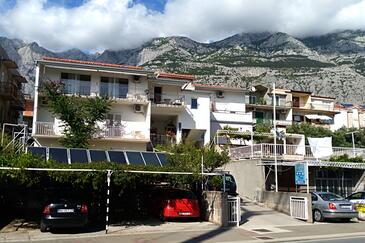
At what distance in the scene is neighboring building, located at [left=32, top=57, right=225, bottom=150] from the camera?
35156 millimetres

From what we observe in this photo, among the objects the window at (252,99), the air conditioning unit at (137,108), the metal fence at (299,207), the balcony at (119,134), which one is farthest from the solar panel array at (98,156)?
the window at (252,99)

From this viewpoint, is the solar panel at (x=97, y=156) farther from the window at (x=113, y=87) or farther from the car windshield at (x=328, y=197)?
the window at (x=113, y=87)

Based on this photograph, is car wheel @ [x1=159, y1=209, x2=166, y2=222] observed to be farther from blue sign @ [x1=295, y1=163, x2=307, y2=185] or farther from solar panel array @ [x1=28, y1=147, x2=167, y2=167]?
blue sign @ [x1=295, y1=163, x2=307, y2=185]

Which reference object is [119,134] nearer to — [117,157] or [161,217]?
[117,157]

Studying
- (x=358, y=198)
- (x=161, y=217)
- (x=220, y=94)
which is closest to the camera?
(x=161, y=217)

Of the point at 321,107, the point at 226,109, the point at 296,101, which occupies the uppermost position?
the point at 296,101

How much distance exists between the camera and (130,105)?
124 ft

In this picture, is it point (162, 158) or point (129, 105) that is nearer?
point (162, 158)

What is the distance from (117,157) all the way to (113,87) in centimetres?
1892

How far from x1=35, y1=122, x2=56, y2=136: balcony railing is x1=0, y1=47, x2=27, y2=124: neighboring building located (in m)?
9.92

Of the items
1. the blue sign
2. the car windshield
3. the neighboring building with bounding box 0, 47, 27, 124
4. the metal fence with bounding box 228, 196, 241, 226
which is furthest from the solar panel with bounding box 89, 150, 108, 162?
the neighboring building with bounding box 0, 47, 27, 124

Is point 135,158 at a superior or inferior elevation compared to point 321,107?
inferior

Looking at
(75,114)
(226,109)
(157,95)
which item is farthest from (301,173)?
(226,109)

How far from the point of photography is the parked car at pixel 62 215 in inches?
549
